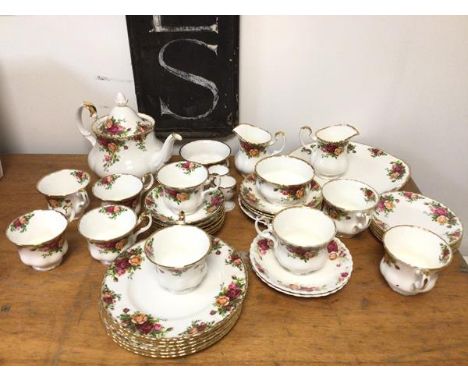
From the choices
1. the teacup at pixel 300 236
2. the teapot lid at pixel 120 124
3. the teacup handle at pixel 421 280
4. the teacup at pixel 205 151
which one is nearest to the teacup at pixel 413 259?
the teacup handle at pixel 421 280

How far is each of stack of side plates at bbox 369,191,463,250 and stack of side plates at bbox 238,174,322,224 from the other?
0.13m

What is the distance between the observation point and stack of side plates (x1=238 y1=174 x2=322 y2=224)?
2.98 ft

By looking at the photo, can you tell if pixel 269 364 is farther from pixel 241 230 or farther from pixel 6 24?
pixel 6 24

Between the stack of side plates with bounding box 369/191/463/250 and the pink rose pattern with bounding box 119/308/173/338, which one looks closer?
the pink rose pattern with bounding box 119/308/173/338

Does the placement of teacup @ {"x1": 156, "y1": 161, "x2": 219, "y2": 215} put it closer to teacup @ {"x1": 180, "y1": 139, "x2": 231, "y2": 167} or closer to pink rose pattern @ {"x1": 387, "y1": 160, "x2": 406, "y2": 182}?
teacup @ {"x1": 180, "y1": 139, "x2": 231, "y2": 167}

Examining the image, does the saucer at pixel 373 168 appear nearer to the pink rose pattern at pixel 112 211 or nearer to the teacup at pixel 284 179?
the teacup at pixel 284 179

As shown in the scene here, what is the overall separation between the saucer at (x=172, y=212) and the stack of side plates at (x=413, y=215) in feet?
1.11

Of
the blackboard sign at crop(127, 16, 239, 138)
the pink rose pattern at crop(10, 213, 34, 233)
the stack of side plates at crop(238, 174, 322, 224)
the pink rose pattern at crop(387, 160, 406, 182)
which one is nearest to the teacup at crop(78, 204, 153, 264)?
the pink rose pattern at crop(10, 213, 34, 233)

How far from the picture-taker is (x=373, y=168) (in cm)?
109

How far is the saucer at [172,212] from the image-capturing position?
0.87m

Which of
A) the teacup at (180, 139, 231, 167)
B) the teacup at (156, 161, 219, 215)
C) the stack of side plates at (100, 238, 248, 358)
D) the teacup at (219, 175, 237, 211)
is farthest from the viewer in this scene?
the teacup at (180, 139, 231, 167)

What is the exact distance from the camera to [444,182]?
4.35 ft

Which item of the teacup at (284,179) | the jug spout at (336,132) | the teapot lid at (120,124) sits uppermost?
the teapot lid at (120,124)

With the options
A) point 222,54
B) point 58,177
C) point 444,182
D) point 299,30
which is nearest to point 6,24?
point 58,177
